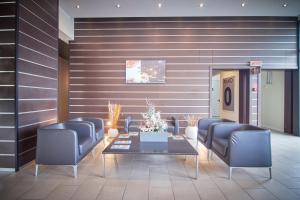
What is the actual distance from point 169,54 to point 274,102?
4693 millimetres

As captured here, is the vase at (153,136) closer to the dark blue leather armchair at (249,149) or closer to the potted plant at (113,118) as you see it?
the dark blue leather armchair at (249,149)

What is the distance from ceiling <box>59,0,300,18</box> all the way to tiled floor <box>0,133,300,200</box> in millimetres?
4248

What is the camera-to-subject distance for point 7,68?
3.81 meters

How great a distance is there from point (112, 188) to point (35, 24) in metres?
3.42

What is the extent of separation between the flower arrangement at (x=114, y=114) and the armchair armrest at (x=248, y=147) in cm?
412

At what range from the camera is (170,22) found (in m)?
7.45

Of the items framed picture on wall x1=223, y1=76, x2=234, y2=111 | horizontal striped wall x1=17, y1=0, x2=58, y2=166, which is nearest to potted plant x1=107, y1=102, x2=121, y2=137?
horizontal striped wall x1=17, y1=0, x2=58, y2=166

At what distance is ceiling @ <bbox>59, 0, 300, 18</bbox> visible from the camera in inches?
246

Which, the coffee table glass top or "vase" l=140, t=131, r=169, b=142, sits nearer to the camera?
the coffee table glass top

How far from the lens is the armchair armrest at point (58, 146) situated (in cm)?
357

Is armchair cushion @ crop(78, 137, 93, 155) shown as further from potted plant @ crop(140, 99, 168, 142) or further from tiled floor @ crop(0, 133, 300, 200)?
potted plant @ crop(140, 99, 168, 142)

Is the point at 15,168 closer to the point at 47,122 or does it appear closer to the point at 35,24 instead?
the point at 47,122

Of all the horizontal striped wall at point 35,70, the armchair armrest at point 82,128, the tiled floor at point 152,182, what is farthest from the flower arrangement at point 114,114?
the tiled floor at point 152,182

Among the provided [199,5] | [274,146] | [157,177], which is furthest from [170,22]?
[157,177]
